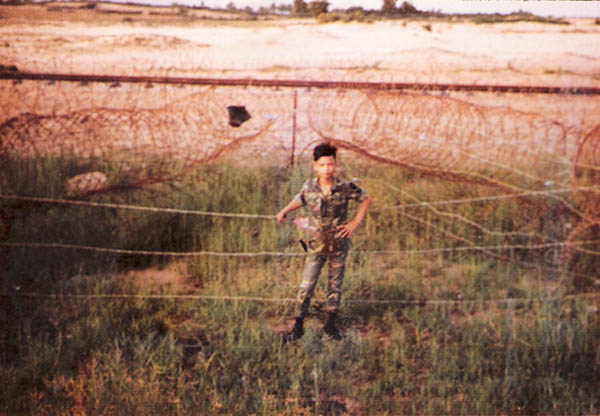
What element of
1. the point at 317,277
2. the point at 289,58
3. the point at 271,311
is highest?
the point at 289,58

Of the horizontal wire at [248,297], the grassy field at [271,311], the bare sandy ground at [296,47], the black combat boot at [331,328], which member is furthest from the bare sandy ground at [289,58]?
the black combat boot at [331,328]

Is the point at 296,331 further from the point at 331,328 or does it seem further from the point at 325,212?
the point at 325,212

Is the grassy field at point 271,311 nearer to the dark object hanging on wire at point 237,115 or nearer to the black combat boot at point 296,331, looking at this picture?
the black combat boot at point 296,331

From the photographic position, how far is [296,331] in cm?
260

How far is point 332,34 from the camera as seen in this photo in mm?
3607

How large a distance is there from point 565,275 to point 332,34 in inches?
80.5

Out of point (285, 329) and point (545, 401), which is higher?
point (285, 329)

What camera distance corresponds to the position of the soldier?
229 cm

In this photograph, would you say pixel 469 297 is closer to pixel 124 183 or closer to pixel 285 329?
pixel 285 329

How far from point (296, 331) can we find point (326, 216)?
616mm

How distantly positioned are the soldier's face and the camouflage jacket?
38 millimetres

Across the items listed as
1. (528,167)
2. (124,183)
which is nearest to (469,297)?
(528,167)

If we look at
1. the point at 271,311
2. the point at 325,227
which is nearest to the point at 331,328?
the point at 325,227

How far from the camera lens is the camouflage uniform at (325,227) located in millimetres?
2295
